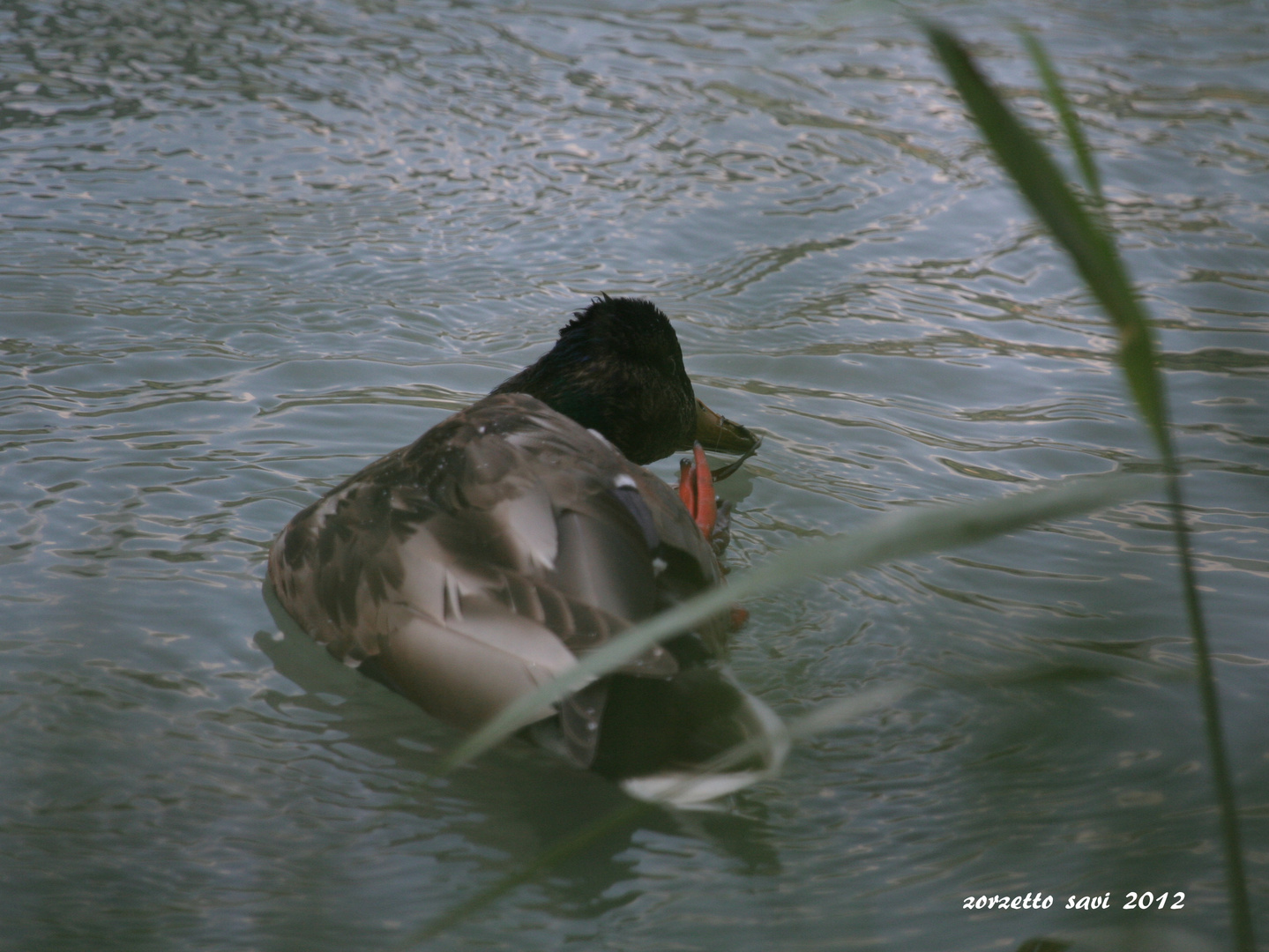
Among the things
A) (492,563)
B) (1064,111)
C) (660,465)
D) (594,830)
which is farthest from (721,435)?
(594,830)

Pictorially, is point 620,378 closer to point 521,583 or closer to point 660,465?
point 660,465

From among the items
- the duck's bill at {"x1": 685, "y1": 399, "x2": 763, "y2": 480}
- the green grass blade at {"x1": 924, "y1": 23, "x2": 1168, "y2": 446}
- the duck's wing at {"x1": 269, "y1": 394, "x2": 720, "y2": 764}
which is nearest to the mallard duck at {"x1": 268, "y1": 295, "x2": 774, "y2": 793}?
the duck's wing at {"x1": 269, "y1": 394, "x2": 720, "y2": 764}

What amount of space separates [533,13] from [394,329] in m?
4.38

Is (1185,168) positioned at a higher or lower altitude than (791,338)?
higher

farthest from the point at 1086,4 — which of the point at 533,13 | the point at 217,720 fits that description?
the point at 217,720

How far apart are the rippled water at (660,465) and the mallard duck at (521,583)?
0.67 ft

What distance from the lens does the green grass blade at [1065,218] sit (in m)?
0.93

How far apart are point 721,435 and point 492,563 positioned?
189 cm

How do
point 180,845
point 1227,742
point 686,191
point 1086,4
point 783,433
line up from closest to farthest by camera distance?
point 180,845, point 1227,742, point 783,433, point 686,191, point 1086,4

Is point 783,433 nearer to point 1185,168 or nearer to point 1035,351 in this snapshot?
point 1035,351

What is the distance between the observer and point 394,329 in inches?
197

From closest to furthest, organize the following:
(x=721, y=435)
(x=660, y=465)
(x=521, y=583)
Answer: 1. (x=521, y=583)
2. (x=721, y=435)
3. (x=660, y=465)

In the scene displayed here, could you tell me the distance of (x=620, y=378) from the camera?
4.05 meters

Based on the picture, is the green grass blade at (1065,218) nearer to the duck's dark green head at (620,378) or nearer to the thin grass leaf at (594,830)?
the thin grass leaf at (594,830)
